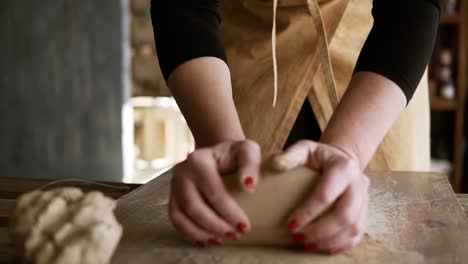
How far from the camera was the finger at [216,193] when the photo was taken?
0.66m

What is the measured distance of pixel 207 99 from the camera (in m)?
0.82

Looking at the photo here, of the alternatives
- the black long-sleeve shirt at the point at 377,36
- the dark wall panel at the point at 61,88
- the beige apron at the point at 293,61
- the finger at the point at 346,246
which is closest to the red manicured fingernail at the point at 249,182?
the finger at the point at 346,246

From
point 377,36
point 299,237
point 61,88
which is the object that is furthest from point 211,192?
point 61,88

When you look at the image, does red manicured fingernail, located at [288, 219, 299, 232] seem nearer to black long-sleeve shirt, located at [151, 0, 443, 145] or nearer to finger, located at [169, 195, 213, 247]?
finger, located at [169, 195, 213, 247]

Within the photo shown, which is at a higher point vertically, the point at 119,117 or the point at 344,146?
the point at 344,146

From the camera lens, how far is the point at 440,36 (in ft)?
9.89

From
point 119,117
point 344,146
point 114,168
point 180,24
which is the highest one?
point 180,24

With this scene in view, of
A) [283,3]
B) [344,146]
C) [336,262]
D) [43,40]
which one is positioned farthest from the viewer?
[43,40]

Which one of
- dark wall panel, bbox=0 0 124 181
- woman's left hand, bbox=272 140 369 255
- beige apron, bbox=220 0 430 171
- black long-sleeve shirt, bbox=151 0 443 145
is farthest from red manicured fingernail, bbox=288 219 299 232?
dark wall panel, bbox=0 0 124 181

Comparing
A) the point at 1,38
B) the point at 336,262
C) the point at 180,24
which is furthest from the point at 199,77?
the point at 1,38

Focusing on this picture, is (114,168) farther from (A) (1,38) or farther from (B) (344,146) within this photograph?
(B) (344,146)

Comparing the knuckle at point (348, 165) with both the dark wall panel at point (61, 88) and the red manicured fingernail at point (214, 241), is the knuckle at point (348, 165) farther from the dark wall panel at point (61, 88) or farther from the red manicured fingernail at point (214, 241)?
the dark wall panel at point (61, 88)

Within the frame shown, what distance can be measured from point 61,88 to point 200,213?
2.33 meters

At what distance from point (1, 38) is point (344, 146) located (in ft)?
7.04
